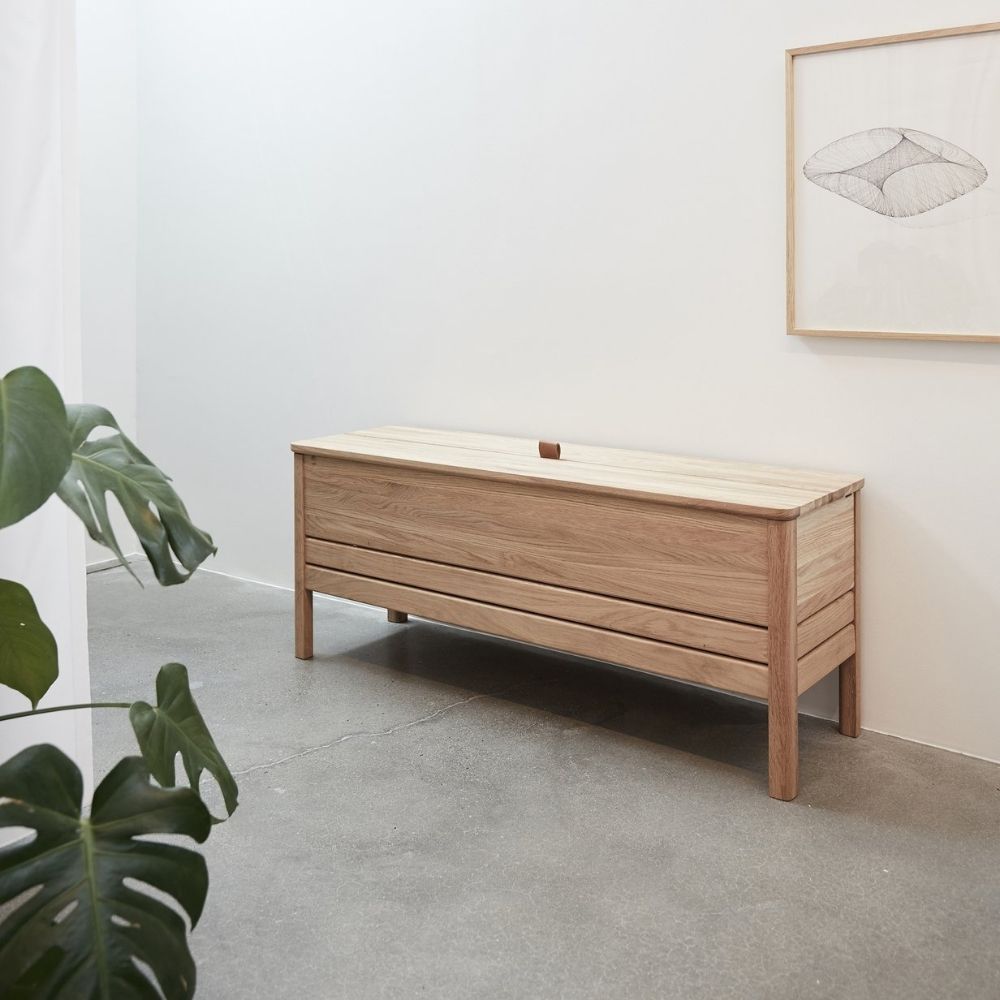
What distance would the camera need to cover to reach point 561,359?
348 cm

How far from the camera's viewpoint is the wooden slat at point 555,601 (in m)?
2.69

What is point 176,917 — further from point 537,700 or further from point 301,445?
point 301,445

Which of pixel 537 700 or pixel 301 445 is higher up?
pixel 301 445

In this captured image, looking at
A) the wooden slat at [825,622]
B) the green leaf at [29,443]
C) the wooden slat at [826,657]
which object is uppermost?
the green leaf at [29,443]

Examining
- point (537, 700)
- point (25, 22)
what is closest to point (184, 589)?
point (537, 700)

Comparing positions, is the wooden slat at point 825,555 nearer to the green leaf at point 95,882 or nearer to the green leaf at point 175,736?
the green leaf at point 175,736

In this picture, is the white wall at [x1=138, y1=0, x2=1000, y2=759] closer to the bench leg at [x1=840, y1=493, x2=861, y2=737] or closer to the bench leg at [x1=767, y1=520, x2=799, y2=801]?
the bench leg at [x1=840, y1=493, x2=861, y2=737]

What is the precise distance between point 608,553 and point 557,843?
2.34ft

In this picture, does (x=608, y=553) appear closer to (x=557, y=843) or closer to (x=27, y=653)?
(x=557, y=843)

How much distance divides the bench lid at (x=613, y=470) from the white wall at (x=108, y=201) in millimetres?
1428

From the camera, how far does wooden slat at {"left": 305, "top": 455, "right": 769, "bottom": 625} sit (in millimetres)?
2666

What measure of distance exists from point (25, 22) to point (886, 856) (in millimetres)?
2285

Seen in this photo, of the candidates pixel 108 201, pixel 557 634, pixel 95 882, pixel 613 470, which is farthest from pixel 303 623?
pixel 95 882

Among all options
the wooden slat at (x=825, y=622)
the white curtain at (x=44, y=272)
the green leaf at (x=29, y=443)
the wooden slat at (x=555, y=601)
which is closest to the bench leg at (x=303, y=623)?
the wooden slat at (x=555, y=601)
